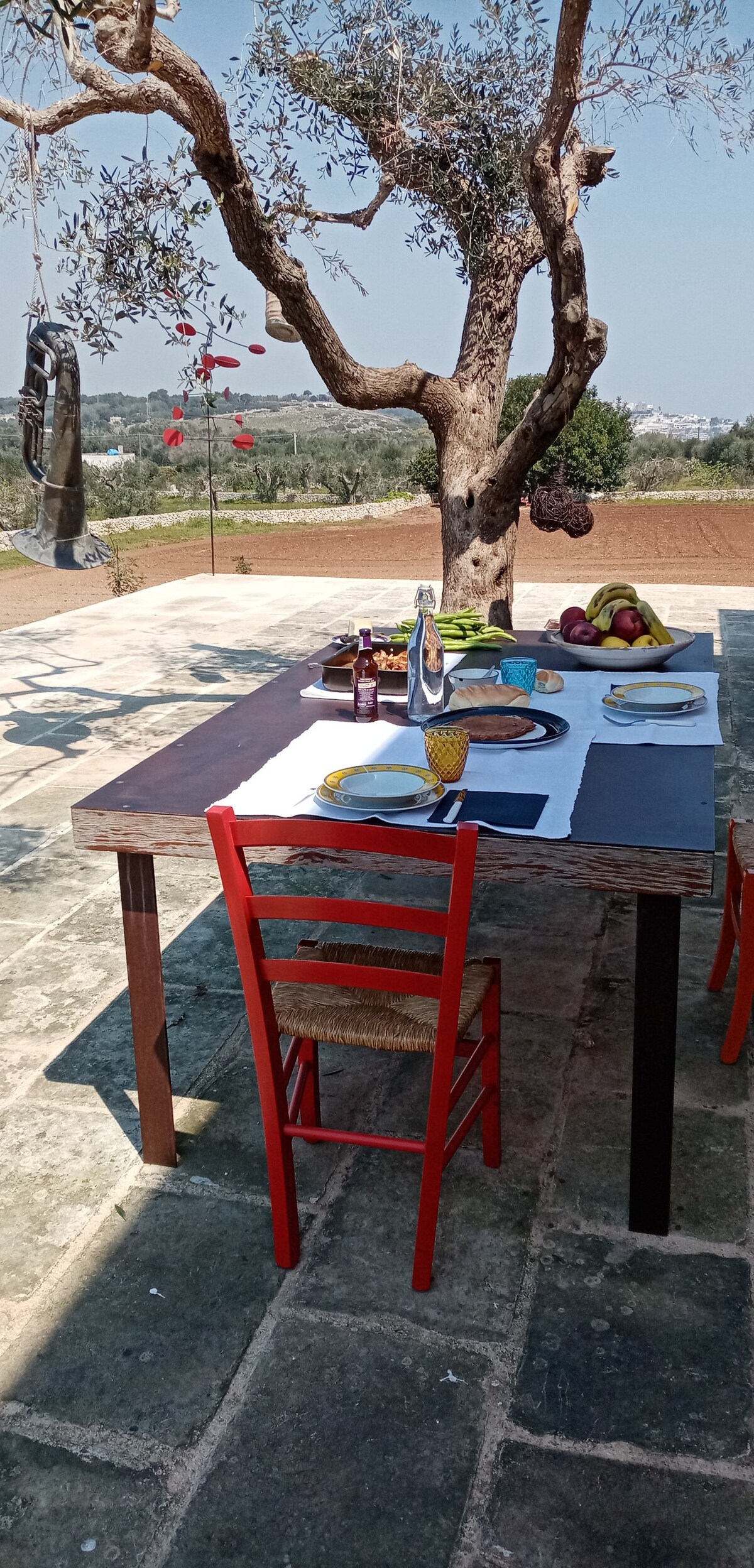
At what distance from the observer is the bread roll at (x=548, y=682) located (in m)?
2.72

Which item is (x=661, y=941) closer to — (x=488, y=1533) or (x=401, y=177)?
(x=488, y=1533)

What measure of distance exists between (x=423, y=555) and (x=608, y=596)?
37.8 ft

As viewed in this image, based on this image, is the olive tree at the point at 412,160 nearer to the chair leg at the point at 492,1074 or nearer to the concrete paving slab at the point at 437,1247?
the chair leg at the point at 492,1074

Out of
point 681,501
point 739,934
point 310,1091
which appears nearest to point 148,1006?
point 310,1091

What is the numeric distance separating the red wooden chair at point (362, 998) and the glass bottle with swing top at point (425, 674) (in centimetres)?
63

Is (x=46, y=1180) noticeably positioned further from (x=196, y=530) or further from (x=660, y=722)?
(x=196, y=530)

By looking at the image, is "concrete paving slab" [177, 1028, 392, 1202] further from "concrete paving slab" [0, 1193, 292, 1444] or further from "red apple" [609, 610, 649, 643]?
"red apple" [609, 610, 649, 643]

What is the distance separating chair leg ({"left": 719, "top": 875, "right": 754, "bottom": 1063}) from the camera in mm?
2328

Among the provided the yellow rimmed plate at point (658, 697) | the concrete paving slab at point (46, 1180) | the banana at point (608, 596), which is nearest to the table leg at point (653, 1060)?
the yellow rimmed plate at point (658, 697)

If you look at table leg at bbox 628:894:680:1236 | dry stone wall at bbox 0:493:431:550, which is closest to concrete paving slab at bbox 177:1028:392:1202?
table leg at bbox 628:894:680:1236

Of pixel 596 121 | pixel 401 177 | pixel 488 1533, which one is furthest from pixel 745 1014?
pixel 401 177

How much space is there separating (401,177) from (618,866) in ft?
12.3

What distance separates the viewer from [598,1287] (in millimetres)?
1823

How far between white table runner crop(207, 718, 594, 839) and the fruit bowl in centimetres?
59
